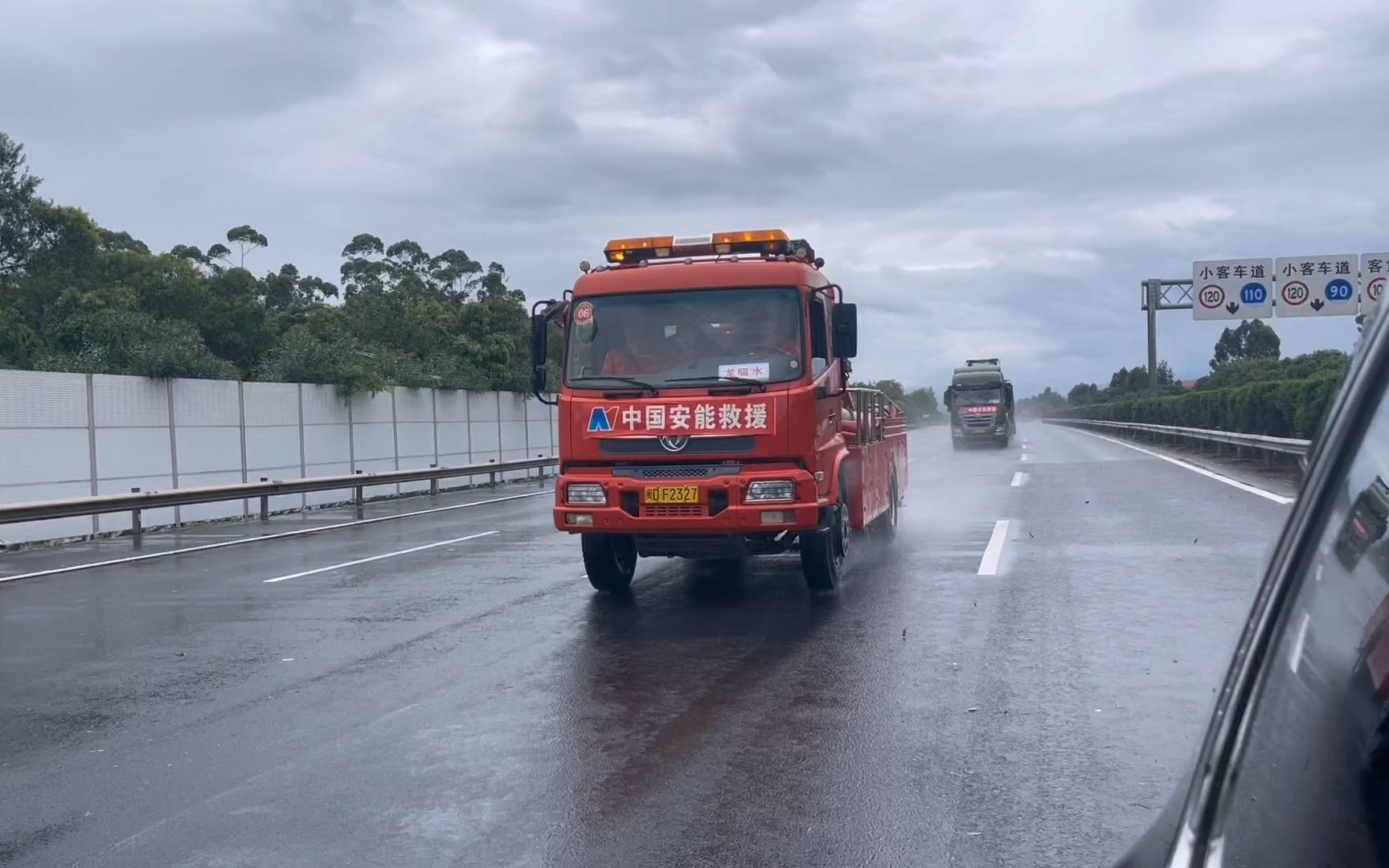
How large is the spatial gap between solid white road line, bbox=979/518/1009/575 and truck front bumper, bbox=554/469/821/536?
114 inches

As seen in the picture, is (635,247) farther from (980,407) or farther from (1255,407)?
(980,407)

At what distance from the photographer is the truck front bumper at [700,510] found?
9.85 meters

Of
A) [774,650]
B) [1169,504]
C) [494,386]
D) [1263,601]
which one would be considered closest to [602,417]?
[774,650]

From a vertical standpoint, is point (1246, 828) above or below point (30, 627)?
above

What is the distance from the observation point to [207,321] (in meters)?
46.6

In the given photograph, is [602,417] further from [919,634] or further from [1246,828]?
[1246,828]

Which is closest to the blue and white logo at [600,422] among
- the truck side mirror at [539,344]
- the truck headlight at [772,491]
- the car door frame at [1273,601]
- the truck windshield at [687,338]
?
the truck windshield at [687,338]

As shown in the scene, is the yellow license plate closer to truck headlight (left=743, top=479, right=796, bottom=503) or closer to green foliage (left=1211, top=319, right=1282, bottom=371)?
truck headlight (left=743, top=479, right=796, bottom=503)

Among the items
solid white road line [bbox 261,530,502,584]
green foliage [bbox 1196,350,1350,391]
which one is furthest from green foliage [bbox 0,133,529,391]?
green foliage [bbox 1196,350,1350,391]

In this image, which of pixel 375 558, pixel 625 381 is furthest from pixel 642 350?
pixel 375 558

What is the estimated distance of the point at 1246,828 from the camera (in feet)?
5.52

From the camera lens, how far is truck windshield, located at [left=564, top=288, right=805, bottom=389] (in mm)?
10195

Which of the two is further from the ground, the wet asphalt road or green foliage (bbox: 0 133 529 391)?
green foliage (bbox: 0 133 529 391)

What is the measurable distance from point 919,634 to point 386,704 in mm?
3729
